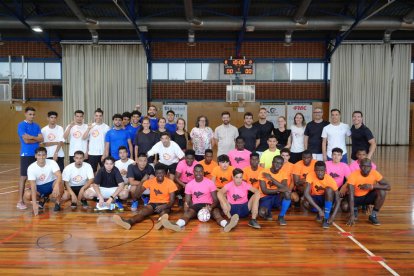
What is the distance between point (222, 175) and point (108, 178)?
207 cm

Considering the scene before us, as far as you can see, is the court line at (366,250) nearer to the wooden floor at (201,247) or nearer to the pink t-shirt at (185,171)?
the wooden floor at (201,247)

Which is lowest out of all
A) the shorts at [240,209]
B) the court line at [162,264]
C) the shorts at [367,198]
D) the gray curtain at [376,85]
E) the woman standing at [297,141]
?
the court line at [162,264]

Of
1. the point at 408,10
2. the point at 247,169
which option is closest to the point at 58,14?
the point at 247,169

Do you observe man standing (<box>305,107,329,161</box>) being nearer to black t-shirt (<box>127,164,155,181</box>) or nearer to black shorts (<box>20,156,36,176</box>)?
black t-shirt (<box>127,164,155,181</box>)

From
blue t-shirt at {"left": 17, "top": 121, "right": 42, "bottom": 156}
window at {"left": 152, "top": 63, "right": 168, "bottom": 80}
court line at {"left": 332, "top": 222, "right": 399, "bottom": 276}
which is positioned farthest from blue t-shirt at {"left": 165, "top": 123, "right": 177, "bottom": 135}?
window at {"left": 152, "top": 63, "right": 168, "bottom": 80}

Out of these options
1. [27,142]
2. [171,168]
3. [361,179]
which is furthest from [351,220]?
[27,142]

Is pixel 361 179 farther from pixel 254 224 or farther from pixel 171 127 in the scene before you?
pixel 171 127

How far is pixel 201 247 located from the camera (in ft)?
13.8

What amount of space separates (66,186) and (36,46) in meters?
15.0

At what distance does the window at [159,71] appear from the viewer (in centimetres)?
1811

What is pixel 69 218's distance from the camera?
213 inches

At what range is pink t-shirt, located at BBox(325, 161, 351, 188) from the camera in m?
5.67

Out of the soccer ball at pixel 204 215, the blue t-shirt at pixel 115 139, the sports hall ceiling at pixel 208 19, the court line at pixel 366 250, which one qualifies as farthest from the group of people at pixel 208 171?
the sports hall ceiling at pixel 208 19

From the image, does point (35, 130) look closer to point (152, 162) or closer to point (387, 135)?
point (152, 162)
